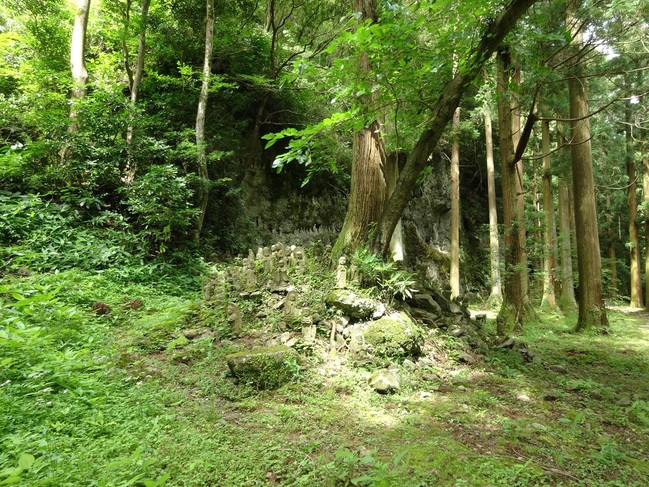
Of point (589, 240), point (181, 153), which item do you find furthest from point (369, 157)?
point (589, 240)

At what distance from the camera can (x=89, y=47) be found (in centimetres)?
1208

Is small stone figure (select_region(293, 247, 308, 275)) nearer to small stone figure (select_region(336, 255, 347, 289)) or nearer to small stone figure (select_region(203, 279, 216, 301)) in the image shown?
small stone figure (select_region(336, 255, 347, 289))

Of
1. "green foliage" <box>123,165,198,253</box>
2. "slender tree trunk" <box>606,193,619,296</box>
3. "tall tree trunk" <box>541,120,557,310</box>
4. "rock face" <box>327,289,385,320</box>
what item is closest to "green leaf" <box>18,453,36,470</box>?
"rock face" <box>327,289,385,320</box>

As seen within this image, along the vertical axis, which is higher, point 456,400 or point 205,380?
point 205,380

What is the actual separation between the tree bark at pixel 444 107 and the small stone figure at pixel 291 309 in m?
1.49

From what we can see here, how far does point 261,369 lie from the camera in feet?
11.7

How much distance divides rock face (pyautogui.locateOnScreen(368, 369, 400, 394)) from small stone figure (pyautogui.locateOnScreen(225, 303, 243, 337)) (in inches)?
72.4

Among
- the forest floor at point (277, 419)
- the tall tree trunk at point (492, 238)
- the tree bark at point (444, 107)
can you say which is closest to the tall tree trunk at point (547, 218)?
the tall tree trunk at point (492, 238)

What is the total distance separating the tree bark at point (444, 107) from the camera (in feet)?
12.7

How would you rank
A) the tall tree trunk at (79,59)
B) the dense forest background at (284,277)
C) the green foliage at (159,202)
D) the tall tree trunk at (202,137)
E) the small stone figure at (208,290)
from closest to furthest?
the dense forest background at (284,277) < the small stone figure at (208,290) < the green foliage at (159,202) < the tall tree trunk at (79,59) < the tall tree trunk at (202,137)

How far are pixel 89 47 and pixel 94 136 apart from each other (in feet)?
19.7

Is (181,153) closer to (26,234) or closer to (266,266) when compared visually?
(26,234)

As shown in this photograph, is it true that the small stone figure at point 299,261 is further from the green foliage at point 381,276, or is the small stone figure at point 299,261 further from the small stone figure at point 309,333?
the small stone figure at point 309,333

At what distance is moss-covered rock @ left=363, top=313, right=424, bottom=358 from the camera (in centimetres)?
422
